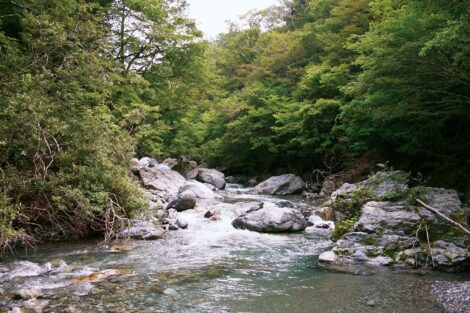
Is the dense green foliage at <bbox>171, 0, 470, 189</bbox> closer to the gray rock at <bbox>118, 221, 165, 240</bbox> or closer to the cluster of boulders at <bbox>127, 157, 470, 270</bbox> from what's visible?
the cluster of boulders at <bbox>127, 157, 470, 270</bbox>

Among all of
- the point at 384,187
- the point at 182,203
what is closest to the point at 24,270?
the point at 182,203

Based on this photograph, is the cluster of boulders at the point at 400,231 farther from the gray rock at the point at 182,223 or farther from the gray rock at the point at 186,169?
the gray rock at the point at 186,169

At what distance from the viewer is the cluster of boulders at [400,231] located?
7.11 metres

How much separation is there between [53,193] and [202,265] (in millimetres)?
3759

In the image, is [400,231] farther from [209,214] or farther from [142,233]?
[209,214]

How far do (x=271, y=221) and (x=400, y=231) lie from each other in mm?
3625

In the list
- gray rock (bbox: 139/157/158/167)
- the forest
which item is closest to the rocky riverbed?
the forest

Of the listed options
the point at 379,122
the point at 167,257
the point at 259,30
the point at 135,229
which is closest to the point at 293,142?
the point at 379,122

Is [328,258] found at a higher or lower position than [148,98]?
lower

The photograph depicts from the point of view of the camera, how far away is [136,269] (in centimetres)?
701

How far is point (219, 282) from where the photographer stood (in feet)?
20.9

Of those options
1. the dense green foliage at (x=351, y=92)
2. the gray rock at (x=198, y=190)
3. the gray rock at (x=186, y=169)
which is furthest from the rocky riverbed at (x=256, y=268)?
the gray rock at (x=186, y=169)

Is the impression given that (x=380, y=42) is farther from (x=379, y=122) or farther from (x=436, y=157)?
(x=436, y=157)

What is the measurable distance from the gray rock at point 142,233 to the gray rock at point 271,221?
2281mm
